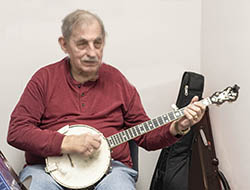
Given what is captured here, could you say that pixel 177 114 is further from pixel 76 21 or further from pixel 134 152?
pixel 76 21

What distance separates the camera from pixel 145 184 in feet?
7.89

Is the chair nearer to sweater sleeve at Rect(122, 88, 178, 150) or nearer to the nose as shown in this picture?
sweater sleeve at Rect(122, 88, 178, 150)

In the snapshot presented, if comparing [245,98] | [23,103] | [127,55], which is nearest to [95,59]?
[23,103]

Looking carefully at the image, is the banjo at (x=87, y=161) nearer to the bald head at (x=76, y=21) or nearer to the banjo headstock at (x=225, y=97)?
the banjo headstock at (x=225, y=97)

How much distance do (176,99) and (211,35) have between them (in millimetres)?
428

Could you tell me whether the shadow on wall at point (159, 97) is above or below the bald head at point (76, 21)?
below

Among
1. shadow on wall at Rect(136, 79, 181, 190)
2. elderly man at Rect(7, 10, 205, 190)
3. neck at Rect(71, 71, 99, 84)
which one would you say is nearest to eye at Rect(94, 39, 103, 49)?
elderly man at Rect(7, 10, 205, 190)

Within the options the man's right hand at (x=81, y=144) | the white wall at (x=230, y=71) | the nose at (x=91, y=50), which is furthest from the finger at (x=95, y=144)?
the white wall at (x=230, y=71)

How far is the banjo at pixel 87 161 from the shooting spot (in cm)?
157

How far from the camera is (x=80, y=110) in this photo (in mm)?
1735

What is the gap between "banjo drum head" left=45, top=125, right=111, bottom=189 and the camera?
5.16 feet

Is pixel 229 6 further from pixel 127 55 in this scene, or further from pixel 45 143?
pixel 45 143

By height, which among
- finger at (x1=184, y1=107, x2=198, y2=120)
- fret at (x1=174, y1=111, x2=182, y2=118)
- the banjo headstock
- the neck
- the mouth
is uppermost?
the mouth

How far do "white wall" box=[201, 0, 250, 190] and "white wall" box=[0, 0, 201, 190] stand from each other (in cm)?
13
